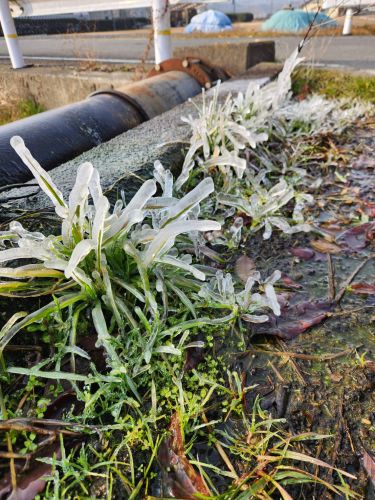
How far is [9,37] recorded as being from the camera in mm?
6375

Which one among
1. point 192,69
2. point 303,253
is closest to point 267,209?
point 303,253

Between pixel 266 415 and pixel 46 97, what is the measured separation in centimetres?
649

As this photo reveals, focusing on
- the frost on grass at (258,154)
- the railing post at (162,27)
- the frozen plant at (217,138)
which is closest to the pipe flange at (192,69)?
the railing post at (162,27)

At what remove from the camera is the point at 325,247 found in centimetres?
171

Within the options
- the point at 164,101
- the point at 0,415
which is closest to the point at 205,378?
the point at 0,415

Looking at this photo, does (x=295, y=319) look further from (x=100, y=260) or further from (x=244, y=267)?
(x=100, y=260)

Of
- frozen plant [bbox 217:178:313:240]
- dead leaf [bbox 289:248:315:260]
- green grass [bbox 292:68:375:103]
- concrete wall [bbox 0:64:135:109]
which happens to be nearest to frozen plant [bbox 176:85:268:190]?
frozen plant [bbox 217:178:313:240]

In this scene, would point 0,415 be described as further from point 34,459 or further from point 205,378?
point 205,378

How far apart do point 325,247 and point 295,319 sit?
1.91ft

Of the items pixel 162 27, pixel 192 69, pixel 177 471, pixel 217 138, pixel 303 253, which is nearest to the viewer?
pixel 177 471

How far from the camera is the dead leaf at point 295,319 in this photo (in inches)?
46.6

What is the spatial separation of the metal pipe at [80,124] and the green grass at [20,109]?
10.5 ft

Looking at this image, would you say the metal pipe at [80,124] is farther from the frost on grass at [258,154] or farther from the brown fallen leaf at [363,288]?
the brown fallen leaf at [363,288]

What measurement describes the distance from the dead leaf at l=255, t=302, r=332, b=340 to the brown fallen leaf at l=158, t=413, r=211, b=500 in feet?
1.40
